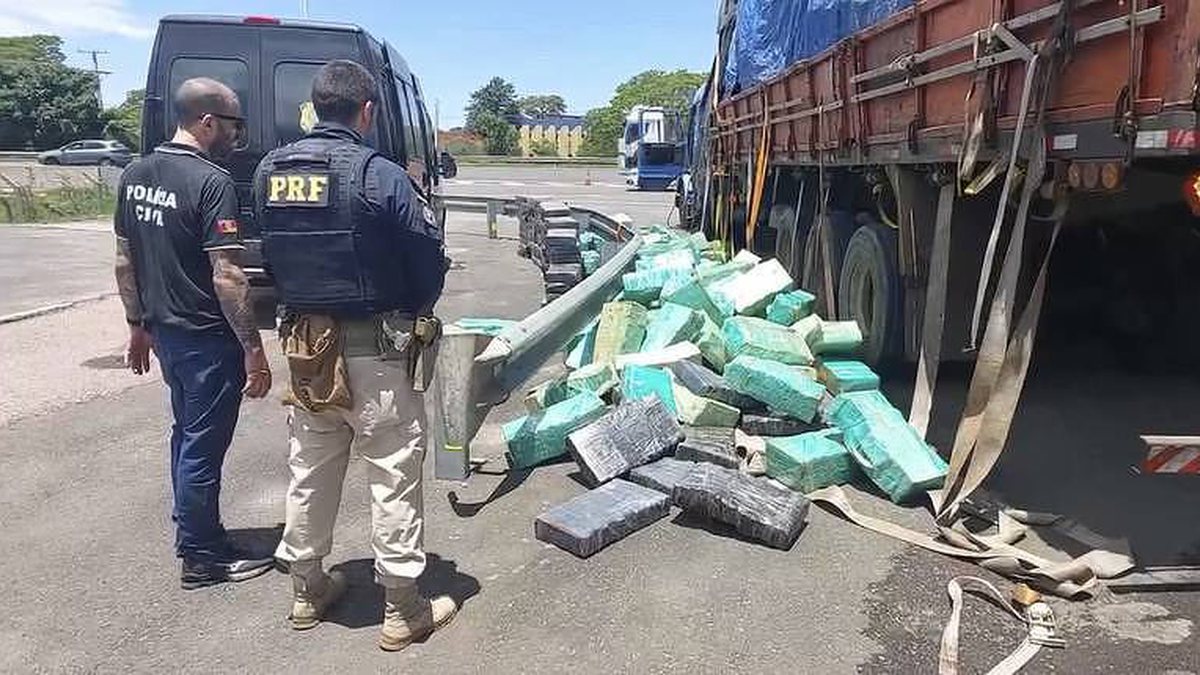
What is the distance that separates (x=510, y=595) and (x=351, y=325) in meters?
1.21

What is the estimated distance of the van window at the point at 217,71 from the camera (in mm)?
8117

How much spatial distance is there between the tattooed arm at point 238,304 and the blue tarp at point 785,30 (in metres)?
4.20

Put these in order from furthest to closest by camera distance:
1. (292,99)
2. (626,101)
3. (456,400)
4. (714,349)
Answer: (626,101), (292,99), (714,349), (456,400)

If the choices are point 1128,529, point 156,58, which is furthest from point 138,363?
point 156,58

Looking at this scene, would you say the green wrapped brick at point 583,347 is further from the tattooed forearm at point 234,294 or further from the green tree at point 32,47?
the green tree at point 32,47

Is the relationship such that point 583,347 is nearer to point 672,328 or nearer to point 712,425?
point 672,328

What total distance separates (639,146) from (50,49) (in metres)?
86.3

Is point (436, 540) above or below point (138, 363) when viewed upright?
below

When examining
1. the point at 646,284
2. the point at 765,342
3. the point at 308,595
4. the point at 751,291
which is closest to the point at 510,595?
the point at 308,595

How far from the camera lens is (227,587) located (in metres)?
3.69

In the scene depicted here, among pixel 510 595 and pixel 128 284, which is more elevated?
pixel 128 284

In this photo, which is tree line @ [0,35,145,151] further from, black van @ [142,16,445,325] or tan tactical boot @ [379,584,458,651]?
tan tactical boot @ [379,584,458,651]

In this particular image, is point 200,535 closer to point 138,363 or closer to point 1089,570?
point 138,363

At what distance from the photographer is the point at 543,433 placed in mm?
4855
